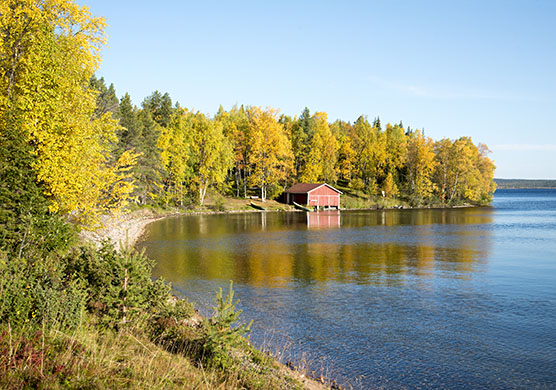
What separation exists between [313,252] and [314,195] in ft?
184

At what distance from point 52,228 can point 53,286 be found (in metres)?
5.90

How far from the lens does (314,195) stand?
9344 centimetres

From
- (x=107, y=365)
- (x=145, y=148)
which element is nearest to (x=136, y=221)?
(x=145, y=148)

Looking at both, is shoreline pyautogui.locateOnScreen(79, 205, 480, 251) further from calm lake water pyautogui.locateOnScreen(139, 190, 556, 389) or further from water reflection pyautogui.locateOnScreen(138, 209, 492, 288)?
calm lake water pyautogui.locateOnScreen(139, 190, 556, 389)

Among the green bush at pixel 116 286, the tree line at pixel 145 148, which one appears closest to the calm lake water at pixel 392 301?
the green bush at pixel 116 286

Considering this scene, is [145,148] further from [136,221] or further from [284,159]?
[284,159]

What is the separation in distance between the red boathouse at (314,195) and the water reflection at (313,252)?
107 ft

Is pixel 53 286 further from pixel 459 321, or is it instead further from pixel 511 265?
pixel 511 265

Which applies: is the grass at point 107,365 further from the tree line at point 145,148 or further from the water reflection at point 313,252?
the water reflection at point 313,252

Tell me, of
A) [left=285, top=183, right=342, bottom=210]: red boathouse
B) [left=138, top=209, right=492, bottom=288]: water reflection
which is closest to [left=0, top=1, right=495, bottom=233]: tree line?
[left=285, top=183, right=342, bottom=210]: red boathouse

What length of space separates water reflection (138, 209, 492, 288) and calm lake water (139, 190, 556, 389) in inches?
5.4

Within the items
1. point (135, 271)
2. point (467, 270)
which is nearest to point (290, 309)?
point (135, 271)

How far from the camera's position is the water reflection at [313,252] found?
28.2 meters

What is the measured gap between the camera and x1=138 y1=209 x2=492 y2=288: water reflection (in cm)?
2817
